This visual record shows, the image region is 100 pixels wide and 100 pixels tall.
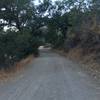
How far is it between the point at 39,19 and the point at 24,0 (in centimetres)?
2091

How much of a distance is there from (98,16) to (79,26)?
10062 mm

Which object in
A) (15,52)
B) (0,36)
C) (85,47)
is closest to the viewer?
(0,36)

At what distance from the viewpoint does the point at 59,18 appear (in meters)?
65.6

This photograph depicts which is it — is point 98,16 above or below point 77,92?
above

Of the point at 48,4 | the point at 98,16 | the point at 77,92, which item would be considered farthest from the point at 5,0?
the point at 48,4

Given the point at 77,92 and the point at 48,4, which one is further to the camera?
the point at 48,4

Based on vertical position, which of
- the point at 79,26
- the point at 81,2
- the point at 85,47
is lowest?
the point at 85,47

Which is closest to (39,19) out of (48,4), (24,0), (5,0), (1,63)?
(48,4)

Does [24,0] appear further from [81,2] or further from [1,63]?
[1,63]

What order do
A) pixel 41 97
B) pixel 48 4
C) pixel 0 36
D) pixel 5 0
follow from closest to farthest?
pixel 41 97 < pixel 0 36 < pixel 5 0 < pixel 48 4

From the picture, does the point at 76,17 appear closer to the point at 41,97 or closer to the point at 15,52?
the point at 15,52

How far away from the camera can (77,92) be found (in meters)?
12.8

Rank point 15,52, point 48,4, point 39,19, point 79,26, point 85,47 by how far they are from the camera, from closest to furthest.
Answer: 1. point 15,52
2. point 79,26
3. point 85,47
4. point 39,19
5. point 48,4

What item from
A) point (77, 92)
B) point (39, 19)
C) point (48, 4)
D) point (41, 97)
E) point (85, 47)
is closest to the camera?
point (41, 97)
